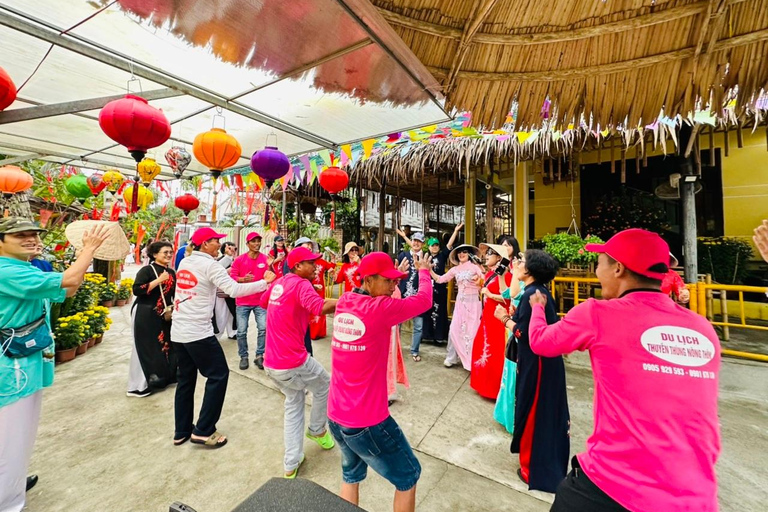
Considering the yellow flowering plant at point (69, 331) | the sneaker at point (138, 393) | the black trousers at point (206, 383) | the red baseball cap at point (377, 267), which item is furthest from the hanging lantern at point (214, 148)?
the yellow flowering plant at point (69, 331)

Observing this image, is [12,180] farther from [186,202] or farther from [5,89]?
[5,89]

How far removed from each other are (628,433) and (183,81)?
3591 mm

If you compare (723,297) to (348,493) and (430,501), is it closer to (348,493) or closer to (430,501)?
(430,501)

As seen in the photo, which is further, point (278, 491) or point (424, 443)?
point (424, 443)

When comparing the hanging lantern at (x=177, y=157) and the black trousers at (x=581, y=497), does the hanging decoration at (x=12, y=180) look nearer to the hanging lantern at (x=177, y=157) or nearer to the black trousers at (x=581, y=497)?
the hanging lantern at (x=177, y=157)

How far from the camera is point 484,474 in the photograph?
96.8 inches

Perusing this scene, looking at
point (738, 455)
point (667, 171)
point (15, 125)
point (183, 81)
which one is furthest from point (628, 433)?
point (667, 171)

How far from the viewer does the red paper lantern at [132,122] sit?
2180 millimetres

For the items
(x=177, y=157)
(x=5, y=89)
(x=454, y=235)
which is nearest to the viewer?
(x=5, y=89)

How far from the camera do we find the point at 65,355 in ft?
15.3

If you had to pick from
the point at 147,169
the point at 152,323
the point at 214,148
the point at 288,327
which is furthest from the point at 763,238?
the point at 147,169

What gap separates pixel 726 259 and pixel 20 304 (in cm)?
1041

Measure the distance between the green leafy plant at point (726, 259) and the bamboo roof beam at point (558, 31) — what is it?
7154 mm

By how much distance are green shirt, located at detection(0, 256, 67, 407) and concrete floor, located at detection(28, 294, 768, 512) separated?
96 cm
